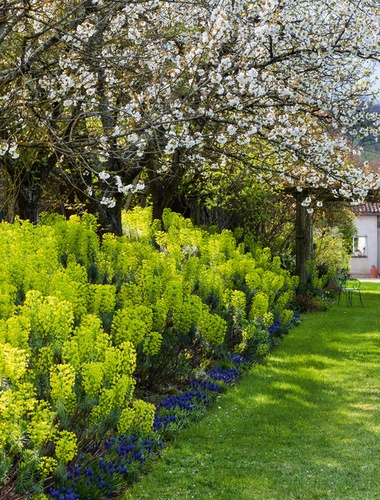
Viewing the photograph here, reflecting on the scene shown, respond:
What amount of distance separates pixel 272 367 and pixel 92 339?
5.07 metres

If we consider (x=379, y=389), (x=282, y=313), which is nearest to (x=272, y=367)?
(x=379, y=389)

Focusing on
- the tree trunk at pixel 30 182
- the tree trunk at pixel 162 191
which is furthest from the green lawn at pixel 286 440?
the tree trunk at pixel 162 191

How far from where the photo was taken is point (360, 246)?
43469 mm

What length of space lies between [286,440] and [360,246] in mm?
37673

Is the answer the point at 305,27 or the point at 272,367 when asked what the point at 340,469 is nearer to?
the point at 272,367

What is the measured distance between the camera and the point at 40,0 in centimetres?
749

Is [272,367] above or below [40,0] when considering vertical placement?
below

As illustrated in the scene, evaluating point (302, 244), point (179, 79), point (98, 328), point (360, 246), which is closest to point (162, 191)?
point (302, 244)

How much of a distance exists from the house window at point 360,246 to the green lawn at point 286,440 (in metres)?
32.7

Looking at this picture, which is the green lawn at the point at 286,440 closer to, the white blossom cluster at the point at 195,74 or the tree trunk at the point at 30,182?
the white blossom cluster at the point at 195,74

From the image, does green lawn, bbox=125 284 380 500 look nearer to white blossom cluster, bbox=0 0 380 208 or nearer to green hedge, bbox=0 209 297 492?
green hedge, bbox=0 209 297 492

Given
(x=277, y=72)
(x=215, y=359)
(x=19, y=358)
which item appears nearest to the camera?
(x=19, y=358)

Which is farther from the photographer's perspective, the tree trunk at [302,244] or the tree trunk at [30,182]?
the tree trunk at [302,244]

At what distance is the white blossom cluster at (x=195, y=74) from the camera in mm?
8594
